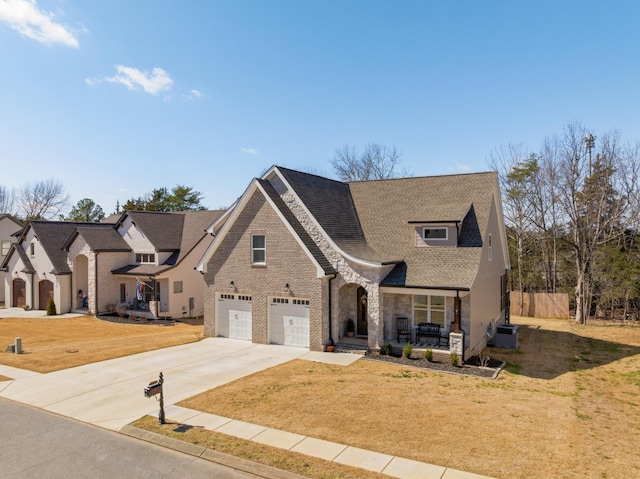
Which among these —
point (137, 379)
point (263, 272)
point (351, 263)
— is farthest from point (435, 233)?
point (137, 379)

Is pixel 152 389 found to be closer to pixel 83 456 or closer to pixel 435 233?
pixel 83 456

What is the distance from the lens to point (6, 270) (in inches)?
1487

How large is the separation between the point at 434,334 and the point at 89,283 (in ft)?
87.9

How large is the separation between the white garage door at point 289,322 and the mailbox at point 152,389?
9145mm

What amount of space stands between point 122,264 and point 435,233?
24944 mm

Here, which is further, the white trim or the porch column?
the porch column

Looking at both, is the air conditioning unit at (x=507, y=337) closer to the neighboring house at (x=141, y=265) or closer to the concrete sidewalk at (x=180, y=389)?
the concrete sidewalk at (x=180, y=389)

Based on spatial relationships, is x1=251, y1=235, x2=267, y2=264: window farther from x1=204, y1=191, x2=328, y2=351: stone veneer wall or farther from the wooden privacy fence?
the wooden privacy fence

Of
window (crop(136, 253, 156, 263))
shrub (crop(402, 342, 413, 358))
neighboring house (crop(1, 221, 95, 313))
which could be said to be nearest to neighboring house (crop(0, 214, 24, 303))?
neighboring house (crop(1, 221, 95, 313))

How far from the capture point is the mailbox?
1055 cm

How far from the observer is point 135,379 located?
47.9 feet

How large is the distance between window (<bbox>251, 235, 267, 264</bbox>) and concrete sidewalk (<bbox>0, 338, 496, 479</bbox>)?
4.02 metres

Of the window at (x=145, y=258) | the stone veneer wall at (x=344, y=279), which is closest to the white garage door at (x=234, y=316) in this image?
the stone veneer wall at (x=344, y=279)

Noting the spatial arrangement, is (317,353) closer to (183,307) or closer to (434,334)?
(434,334)
